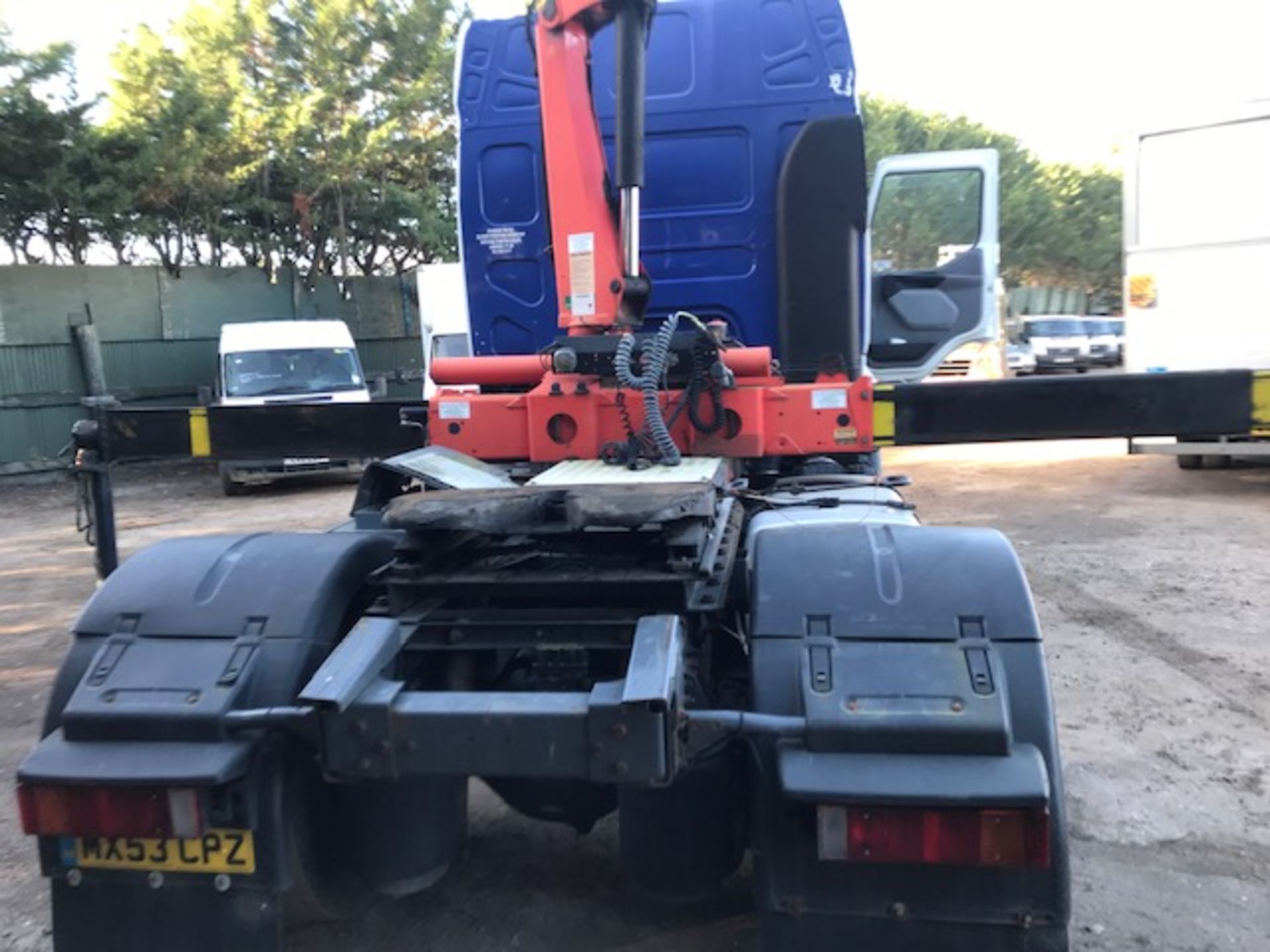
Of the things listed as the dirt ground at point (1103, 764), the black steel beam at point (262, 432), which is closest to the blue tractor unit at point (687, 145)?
the black steel beam at point (262, 432)

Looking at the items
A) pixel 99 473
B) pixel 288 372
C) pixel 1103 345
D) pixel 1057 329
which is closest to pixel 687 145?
pixel 99 473

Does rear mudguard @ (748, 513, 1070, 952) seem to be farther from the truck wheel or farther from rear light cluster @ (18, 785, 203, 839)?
rear light cluster @ (18, 785, 203, 839)

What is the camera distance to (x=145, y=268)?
60.1ft

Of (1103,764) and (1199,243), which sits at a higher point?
(1199,243)

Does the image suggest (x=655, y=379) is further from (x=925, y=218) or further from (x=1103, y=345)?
(x=1103, y=345)

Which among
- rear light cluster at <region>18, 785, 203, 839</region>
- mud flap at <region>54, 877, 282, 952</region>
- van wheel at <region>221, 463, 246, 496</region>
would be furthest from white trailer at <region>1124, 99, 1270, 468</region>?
van wheel at <region>221, 463, 246, 496</region>

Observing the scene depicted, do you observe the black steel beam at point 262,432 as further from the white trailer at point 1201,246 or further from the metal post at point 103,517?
the white trailer at point 1201,246

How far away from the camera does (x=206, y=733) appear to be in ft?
8.22

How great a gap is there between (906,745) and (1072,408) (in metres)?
2.43

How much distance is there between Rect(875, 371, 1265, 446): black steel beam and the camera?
412 centimetres

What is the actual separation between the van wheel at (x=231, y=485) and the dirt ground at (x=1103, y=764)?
3.42 metres

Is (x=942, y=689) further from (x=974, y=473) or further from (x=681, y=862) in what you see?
(x=974, y=473)

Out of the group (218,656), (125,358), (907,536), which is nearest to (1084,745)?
(907,536)

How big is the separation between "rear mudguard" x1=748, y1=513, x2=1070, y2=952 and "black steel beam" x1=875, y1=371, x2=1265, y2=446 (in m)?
1.88
